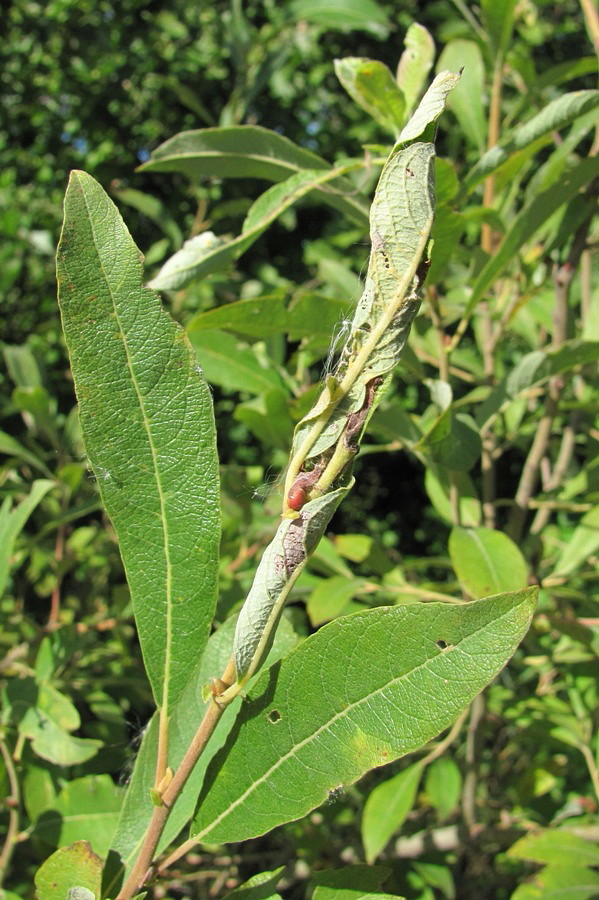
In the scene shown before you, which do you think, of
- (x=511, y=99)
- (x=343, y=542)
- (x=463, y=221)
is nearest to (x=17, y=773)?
(x=343, y=542)

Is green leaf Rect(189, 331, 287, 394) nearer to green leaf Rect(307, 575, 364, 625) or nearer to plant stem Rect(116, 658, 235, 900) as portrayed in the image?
green leaf Rect(307, 575, 364, 625)

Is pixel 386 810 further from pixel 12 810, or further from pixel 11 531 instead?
pixel 11 531

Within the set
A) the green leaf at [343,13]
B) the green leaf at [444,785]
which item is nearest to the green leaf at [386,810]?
the green leaf at [444,785]

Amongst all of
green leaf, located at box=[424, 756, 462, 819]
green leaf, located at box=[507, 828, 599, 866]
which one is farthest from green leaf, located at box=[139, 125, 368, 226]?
green leaf, located at box=[424, 756, 462, 819]

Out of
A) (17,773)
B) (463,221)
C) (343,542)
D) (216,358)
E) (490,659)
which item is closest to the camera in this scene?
(490,659)

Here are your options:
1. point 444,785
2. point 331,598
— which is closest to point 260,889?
point 331,598

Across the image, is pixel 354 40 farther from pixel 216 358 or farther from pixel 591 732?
pixel 591 732

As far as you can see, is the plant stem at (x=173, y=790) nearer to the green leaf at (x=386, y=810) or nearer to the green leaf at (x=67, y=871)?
the green leaf at (x=67, y=871)
